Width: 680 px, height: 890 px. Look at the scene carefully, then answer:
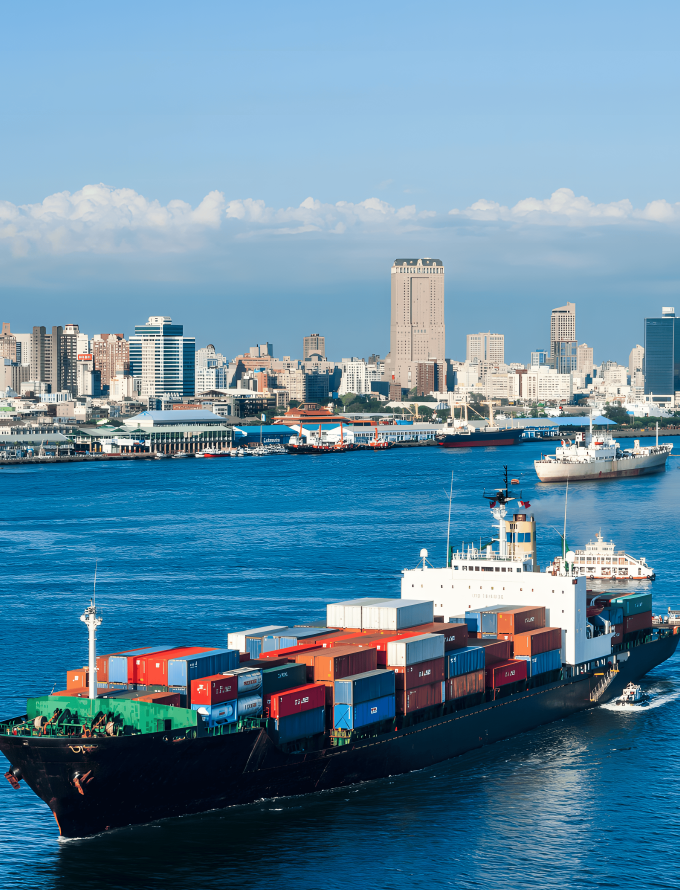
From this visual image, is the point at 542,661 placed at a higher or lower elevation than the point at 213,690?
lower

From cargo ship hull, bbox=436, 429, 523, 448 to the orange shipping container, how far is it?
5411 inches

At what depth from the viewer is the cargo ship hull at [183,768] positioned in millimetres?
19938

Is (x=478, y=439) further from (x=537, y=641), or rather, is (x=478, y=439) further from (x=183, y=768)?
(x=183, y=768)

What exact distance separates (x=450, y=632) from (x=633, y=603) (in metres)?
9.12

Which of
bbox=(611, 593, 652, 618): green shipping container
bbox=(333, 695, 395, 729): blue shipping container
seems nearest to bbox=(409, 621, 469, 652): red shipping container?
bbox=(333, 695, 395, 729): blue shipping container

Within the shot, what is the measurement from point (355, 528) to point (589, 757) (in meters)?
37.6

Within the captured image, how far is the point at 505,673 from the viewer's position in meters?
26.6

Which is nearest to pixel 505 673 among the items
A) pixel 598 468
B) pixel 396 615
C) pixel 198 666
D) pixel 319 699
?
pixel 396 615

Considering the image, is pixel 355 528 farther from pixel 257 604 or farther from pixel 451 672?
pixel 451 672

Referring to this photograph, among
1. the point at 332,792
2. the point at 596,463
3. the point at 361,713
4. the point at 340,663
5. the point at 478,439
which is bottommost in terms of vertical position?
the point at 332,792

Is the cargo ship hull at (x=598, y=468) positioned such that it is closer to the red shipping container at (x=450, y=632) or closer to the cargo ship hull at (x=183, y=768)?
the red shipping container at (x=450, y=632)

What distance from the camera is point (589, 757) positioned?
26.5m

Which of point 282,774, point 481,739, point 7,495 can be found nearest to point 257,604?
point 481,739

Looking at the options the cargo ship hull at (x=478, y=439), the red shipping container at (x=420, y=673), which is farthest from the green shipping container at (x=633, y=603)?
the cargo ship hull at (x=478, y=439)
